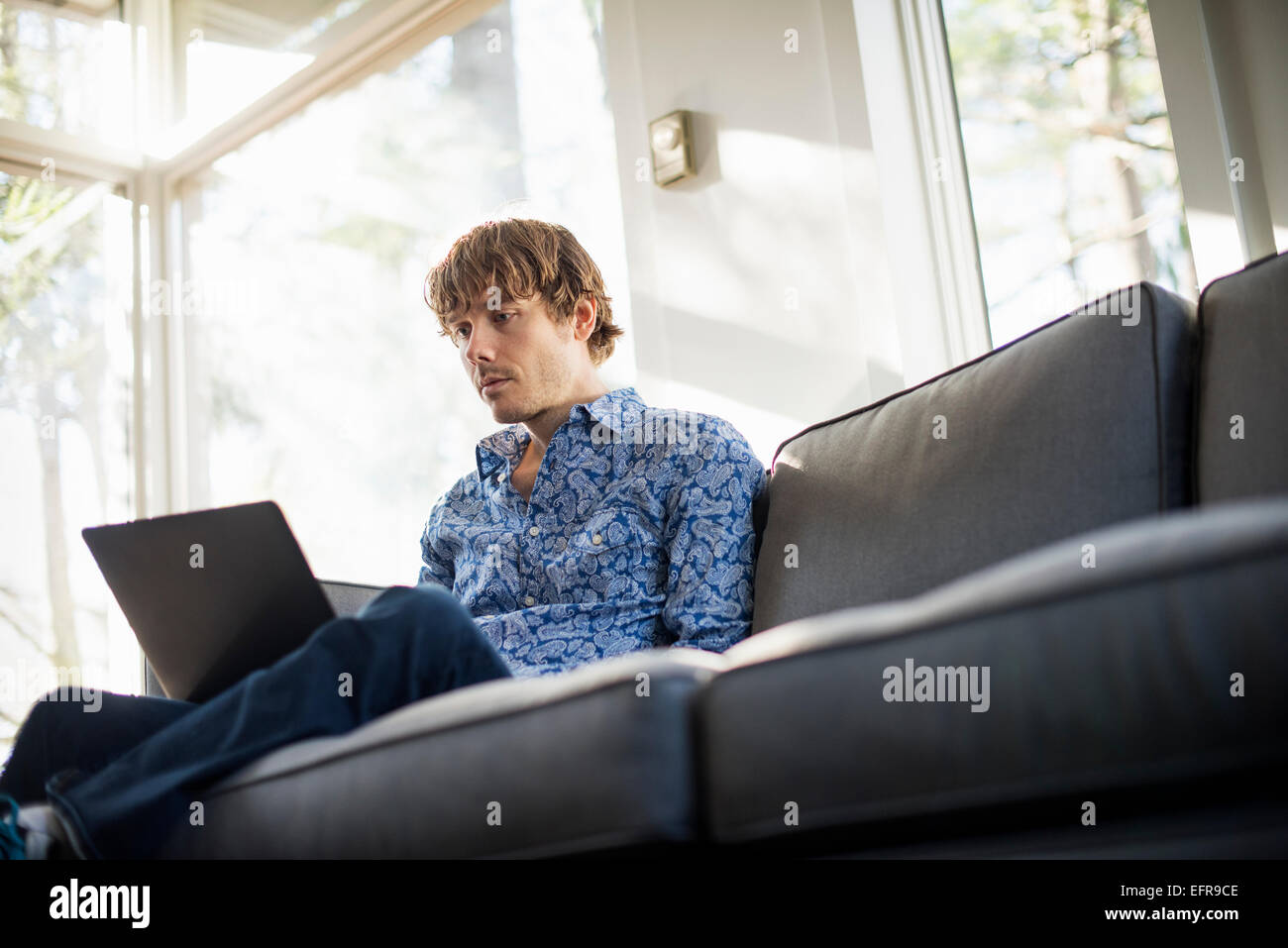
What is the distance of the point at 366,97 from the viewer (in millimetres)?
3484

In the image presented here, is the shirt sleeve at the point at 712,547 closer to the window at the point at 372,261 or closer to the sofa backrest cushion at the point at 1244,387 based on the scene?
the sofa backrest cushion at the point at 1244,387

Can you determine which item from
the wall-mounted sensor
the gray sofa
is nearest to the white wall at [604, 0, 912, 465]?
the wall-mounted sensor

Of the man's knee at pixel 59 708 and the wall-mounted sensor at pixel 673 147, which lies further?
the wall-mounted sensor at pixel 673 147

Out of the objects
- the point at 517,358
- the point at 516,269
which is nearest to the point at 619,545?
the point at 517,358

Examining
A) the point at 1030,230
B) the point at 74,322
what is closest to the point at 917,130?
the point at 1030,230

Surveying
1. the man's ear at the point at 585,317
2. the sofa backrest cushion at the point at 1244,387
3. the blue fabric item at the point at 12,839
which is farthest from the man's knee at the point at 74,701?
the sofa backrest cushion at the point at 1244,387

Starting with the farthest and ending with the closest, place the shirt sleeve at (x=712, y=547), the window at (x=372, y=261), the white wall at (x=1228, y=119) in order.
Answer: the window at (x=372, y=261) < the white wall at (x=1228, y=119) < the shirt sleeve at (x=712, y=547)

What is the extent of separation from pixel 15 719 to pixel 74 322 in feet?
4.18

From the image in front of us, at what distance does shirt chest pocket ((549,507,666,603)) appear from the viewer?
168 cm

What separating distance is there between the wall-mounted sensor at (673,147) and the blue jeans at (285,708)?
154 centimetres

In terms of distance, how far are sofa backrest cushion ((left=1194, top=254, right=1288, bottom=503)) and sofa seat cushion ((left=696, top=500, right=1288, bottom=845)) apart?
1.29 feet

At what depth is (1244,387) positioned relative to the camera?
3.99 feet

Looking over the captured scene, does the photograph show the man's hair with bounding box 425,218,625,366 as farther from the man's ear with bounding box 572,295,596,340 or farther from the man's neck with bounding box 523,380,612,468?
the man's neck with bounding box 523,380,612,468

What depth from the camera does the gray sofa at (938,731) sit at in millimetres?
760
